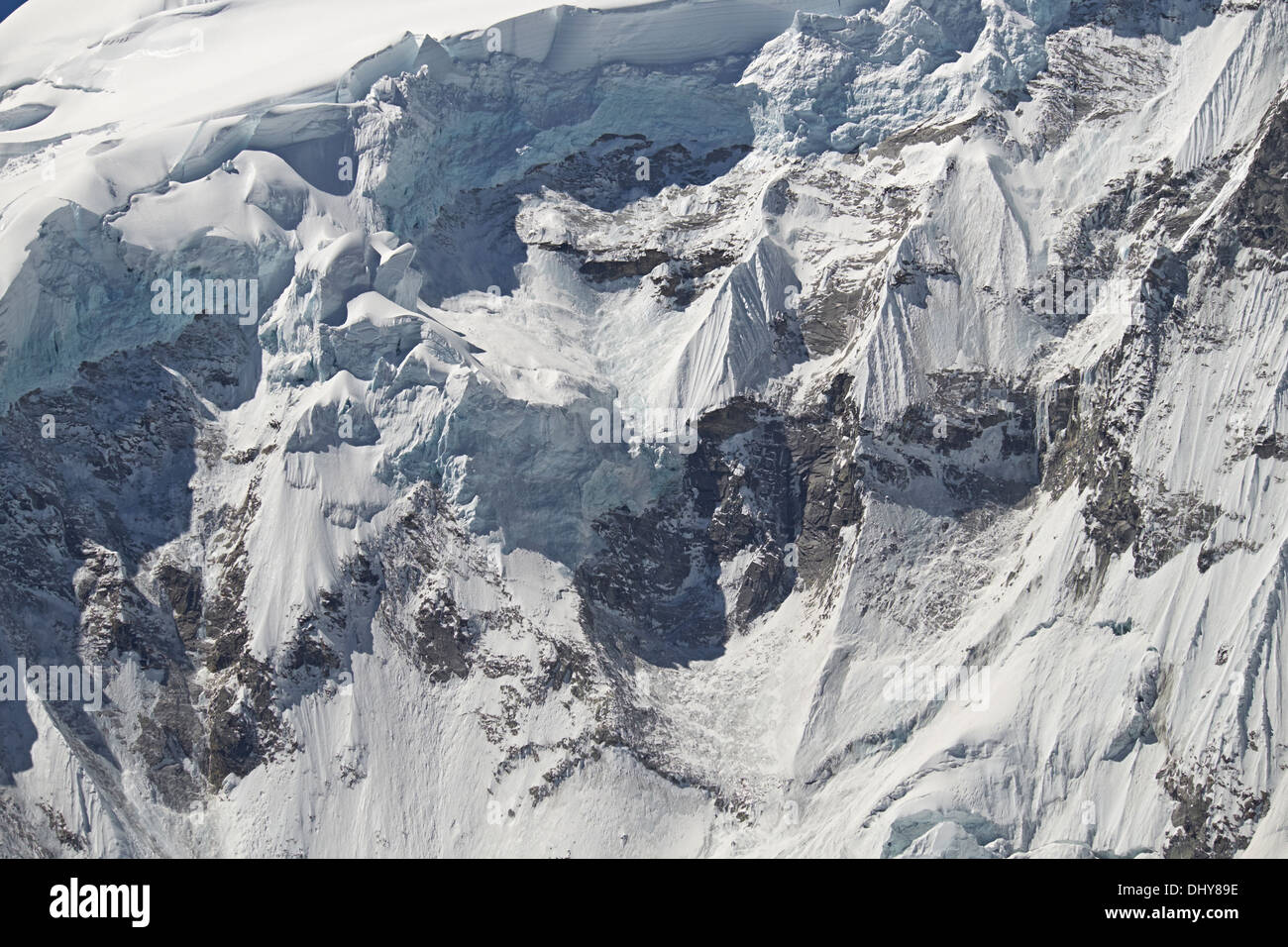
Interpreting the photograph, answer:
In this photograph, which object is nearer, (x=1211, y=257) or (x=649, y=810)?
(x=649, y=810)

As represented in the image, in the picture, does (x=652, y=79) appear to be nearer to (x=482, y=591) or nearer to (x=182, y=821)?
(x=482, y=591)

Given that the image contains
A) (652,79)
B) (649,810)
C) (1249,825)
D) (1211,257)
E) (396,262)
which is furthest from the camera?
(652,79)

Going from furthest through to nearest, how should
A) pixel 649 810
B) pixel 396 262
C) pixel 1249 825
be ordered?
pixel 396 262
pixel 649 810
pixel 1249 825

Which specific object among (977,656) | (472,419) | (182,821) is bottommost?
(182,821)

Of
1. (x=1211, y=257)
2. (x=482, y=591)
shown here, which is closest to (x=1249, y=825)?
(x=1211, y=257)

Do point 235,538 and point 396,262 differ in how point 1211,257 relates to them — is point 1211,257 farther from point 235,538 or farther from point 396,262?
point 235,538

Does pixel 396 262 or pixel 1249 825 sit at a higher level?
pixel 396 262

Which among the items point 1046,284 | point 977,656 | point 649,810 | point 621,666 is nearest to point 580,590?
point 621,666
